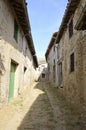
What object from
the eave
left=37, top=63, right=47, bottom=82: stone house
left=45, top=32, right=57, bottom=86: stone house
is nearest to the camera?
the eave

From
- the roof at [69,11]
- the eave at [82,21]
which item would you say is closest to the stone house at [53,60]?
the roof at [69,11]

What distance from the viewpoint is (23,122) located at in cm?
657

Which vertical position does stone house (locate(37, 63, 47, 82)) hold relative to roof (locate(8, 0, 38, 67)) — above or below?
below

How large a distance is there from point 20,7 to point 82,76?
4895 millimetres

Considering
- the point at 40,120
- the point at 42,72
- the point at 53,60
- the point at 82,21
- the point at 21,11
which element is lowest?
the point at 40,120

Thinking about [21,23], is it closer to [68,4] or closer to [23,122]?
[68,4]

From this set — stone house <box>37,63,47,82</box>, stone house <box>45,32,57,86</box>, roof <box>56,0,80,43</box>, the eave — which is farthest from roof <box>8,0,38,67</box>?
stone house <box>37,63,47,82</box>

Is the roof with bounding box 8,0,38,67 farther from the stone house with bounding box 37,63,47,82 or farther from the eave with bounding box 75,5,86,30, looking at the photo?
the stone house with bounding box 37,63,47,82

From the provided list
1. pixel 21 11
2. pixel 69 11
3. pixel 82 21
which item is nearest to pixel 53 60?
pixel 69 11

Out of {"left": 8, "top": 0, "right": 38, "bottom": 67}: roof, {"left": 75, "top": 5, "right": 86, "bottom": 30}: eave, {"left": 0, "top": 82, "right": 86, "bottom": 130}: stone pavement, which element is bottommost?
{"left": 0, "top": 82, "right": 86, "bottom": 130}: stone pavement

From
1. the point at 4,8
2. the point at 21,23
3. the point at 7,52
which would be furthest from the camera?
the point at 21,23

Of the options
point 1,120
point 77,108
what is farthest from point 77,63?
point 1,120

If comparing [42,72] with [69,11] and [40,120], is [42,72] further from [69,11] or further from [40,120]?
[40,120]

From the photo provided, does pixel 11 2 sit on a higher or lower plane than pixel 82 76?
higher
